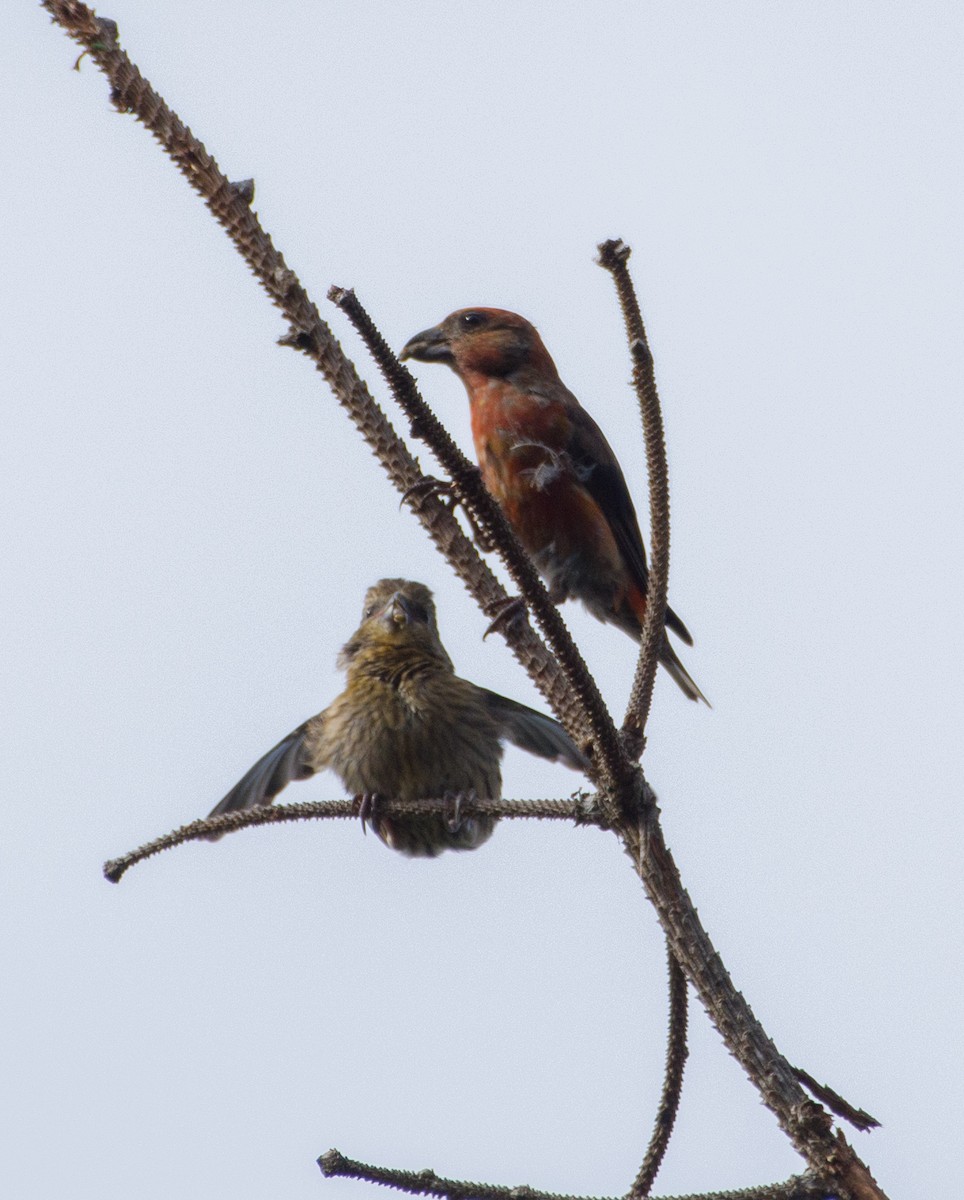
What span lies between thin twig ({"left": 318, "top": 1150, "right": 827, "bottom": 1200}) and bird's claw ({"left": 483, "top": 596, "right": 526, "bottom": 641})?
0.98 meters

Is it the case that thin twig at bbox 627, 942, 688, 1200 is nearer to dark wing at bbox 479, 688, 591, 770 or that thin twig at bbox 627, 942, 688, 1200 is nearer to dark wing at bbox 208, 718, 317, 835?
dark wing at bbox 479, 688, 591, 770

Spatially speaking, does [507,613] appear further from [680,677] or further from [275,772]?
[680,677]

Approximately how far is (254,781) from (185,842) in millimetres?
2118

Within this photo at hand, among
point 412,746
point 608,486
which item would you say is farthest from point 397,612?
point 608,486

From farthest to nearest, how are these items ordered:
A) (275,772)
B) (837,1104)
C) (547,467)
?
(547,467), (275,772), (837,1104)

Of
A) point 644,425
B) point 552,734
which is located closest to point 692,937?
point 644,425

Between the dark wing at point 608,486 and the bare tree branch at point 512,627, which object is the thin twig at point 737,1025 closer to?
the bare tree branch at point 512,627

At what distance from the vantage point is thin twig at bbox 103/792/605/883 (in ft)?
7.68

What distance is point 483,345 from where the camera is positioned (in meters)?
6.50

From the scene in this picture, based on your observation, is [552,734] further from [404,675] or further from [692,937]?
[692,937]

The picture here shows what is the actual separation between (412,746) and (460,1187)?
2.55m

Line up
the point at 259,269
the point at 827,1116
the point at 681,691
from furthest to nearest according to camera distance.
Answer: the point at 681,691 → the point at 259,269 → the point at 827,1116

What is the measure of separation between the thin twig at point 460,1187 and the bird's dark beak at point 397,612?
10.7 feet

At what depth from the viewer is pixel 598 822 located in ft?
7.71
